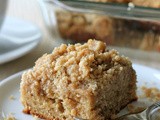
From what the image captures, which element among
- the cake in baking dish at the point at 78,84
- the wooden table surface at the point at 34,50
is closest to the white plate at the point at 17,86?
the cake in baking dish at the point at 78,84

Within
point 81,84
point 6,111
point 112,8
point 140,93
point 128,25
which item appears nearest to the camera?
point 81,84

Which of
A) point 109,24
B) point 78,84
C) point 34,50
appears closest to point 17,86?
point 78,84

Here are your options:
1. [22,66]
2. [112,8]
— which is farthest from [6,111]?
[112,8]

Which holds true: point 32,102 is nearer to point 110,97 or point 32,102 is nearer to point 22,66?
point 110,97

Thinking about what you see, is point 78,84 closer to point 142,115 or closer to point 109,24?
point 142,115

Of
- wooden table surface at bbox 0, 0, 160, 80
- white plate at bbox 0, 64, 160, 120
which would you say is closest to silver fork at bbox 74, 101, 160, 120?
white plate at bbox 0, 64, 160, 120

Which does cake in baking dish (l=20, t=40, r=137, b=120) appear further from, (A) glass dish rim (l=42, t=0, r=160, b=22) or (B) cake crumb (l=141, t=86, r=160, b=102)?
(A) glass dish rim (l=42, t=0, r=160, b=22)
